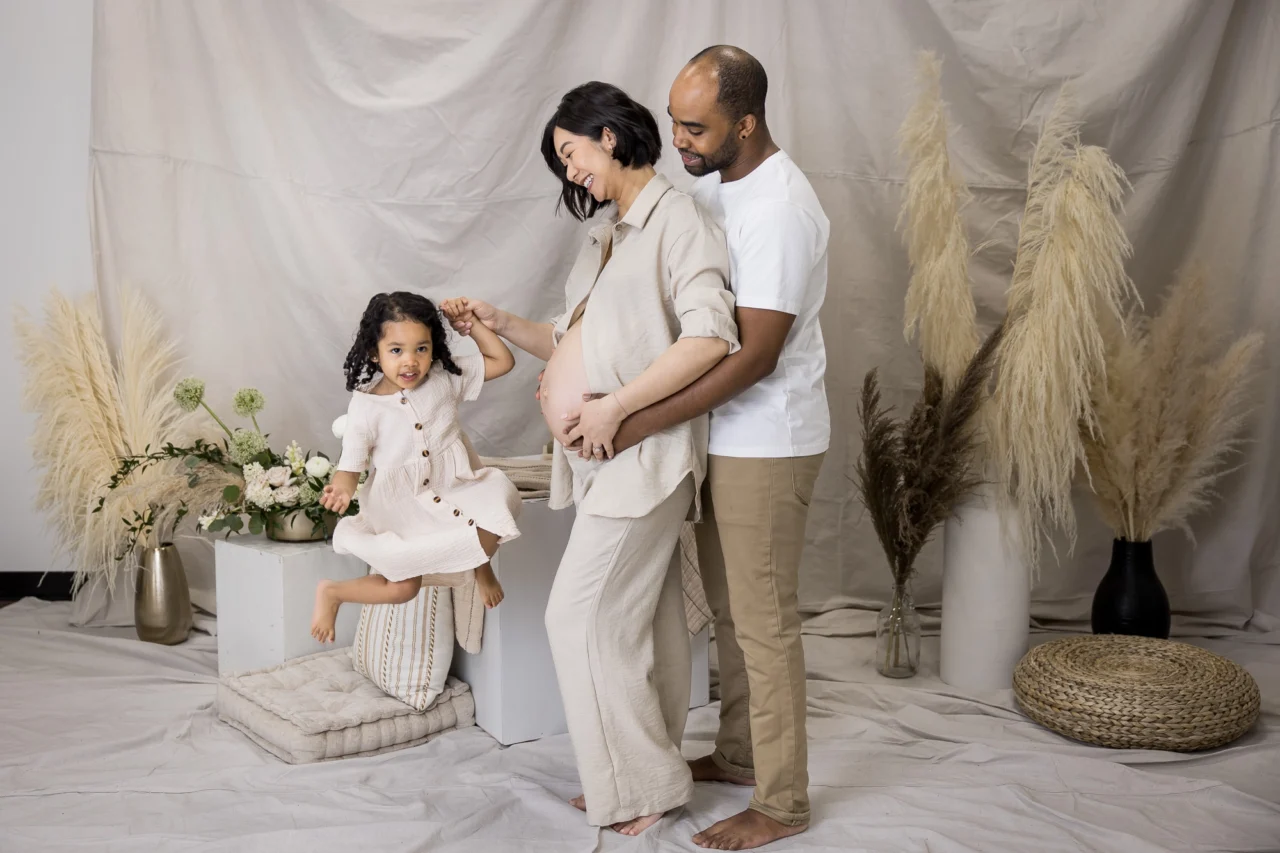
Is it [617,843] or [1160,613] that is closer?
[617,843]

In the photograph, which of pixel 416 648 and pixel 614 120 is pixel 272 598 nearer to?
pixel 416 648

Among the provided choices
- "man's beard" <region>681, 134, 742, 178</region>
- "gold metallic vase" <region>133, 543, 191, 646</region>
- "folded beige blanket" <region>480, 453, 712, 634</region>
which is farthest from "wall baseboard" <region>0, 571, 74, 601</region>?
"man's beard" <region>681, 134, 742, 178</region>

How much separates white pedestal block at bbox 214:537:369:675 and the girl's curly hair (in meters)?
0.75

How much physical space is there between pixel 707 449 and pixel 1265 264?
2.35 m

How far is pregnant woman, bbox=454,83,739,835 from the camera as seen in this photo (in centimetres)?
232

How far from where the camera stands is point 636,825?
2.53 metres

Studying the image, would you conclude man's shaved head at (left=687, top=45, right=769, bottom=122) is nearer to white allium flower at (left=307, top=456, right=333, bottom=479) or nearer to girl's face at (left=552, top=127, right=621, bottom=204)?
girl's face at (left=552, top=127, right=621, bottom=204)

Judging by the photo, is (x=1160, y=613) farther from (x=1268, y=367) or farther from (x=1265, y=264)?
(x=1265, y=264)

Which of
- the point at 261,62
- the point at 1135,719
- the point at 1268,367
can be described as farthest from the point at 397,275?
the point at 1268,367

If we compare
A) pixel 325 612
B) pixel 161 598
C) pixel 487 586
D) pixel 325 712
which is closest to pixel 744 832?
pixel 487 586

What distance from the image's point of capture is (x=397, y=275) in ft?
13.0

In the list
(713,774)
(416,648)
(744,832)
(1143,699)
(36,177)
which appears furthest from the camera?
(36,177)

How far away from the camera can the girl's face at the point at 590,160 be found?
2.41 metres

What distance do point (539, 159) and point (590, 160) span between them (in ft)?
5.07
